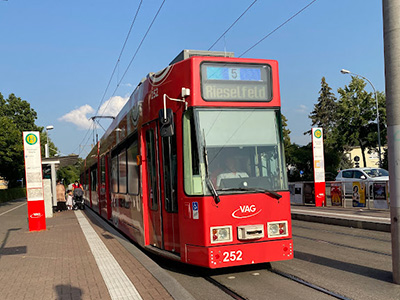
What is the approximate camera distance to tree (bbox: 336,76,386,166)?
47594 mm

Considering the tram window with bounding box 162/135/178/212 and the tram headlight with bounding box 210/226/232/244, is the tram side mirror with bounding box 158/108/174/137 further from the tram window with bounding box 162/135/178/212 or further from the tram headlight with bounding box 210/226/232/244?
the tram headlight with bounding box 210/226/232/244

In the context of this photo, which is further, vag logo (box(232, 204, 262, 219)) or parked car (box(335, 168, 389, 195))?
parked car (box(335, 168, 389, 195))

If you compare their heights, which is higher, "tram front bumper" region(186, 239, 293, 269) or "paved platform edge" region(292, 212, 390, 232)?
"tram front bumper" region(186, 239, 293, 269)

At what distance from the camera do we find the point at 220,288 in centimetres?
620

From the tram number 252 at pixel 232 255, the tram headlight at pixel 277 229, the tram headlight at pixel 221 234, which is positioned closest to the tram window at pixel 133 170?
the tram headlight at pixel 221 234

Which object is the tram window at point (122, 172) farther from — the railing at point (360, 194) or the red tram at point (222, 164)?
the railing at point (360, 194)

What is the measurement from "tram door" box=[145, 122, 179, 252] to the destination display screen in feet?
3.23

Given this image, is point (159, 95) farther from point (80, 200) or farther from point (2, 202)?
point (2, 202)

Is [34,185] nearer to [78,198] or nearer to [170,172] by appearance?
[170,172]

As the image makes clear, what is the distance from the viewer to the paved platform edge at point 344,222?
459 inches

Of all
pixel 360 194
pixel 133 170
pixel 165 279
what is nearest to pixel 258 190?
pixel 165 279

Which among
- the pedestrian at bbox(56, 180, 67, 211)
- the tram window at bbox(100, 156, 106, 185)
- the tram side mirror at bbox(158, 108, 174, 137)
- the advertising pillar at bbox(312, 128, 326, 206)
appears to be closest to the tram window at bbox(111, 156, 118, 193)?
the tram window at bbox(100, 156, 106, 185)

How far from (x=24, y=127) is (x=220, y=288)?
209 feet

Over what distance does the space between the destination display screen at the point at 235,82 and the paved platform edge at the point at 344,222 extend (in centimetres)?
644
